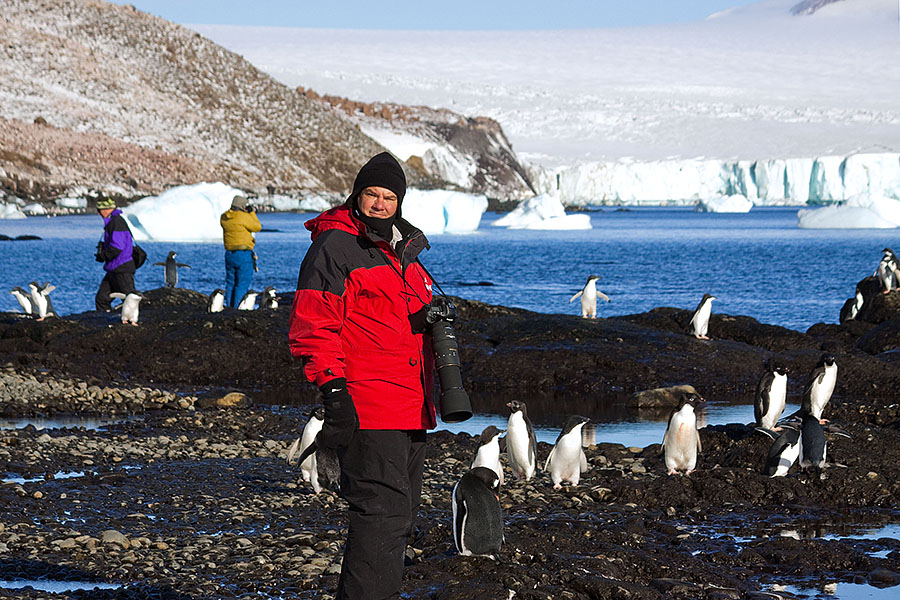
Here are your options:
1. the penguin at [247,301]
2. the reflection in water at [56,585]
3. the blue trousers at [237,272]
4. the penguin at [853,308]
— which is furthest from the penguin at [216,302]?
the reflection in water at [56,585]

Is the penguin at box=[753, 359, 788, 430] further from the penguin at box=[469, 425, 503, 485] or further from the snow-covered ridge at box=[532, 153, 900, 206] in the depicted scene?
the snow-covered ridge at box=[532, 153, 900, 206]

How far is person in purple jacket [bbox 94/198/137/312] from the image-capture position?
16.2 metres

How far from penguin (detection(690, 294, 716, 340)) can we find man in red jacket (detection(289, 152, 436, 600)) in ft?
38.3

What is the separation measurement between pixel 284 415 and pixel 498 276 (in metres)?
27.6

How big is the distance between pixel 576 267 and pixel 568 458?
1393 inches

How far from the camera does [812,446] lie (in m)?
7.94

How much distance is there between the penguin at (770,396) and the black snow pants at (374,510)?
5805 millimetres

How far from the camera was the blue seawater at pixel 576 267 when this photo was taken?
29.8m

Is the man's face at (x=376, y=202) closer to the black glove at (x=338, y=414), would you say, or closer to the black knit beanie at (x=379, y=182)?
the black knit beanie at (x=379, y=182)

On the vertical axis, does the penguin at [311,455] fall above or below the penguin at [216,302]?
below

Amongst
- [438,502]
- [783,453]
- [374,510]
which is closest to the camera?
[374,510]

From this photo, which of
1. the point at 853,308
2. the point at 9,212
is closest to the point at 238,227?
the point at 853,308

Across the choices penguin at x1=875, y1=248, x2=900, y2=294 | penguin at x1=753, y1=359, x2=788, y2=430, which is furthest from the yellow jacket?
penguin at x1=875, y1=248, x2=900, y2=294

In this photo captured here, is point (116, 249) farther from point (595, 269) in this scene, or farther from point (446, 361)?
point (595, 269)
